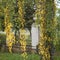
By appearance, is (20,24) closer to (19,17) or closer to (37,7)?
(19,17)

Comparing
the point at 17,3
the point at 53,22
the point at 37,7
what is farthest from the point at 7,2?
the point at 53,22

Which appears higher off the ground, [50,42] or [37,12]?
[37,12]

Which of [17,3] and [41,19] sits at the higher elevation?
[17,3]

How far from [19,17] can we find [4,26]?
0.44 metres

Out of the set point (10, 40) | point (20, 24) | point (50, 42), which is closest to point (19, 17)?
point (20, 24)

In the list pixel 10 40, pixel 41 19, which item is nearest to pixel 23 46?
pixel 10 40

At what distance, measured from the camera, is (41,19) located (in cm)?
536

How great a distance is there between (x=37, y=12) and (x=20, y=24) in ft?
1.43

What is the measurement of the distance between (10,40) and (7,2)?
0.77 m

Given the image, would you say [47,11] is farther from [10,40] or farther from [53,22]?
[10,40]

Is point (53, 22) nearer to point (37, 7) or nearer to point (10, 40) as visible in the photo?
point (37, 7)

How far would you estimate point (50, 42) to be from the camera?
5609mm

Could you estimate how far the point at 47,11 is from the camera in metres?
5.33

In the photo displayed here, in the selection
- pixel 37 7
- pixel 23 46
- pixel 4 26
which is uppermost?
pixel 37 7
